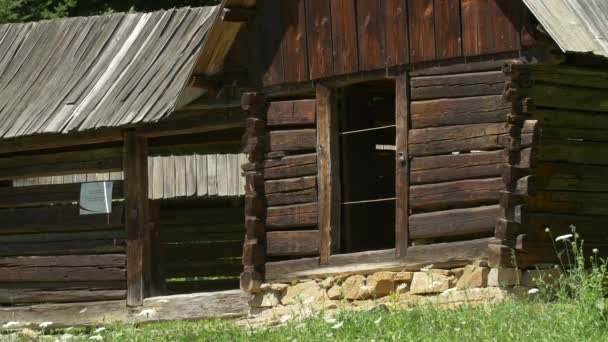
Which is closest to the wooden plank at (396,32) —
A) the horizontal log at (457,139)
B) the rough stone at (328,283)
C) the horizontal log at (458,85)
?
the horizontal log at (458,85)

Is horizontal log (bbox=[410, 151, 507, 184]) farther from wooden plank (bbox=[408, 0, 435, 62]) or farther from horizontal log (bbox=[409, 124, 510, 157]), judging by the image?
wooden plank (bbox=[408, 0, 435, 62])

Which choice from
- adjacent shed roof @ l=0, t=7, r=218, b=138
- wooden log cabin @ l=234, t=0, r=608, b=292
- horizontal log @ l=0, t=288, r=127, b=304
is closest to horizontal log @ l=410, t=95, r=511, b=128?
wooden log cabin @ l=234, t=0, r=608, b=292

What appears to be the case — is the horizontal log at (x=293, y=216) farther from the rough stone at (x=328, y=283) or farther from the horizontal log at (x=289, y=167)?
the rough stone at (x=328, y=283)

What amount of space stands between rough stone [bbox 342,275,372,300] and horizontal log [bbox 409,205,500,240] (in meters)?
0.70

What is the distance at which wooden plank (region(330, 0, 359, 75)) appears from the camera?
13.2 metres

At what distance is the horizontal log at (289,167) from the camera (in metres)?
13.6

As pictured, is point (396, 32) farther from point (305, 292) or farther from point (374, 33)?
point (305, 292)

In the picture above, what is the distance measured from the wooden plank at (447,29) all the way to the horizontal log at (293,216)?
224 centimetres

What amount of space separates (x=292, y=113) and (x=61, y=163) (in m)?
3.50

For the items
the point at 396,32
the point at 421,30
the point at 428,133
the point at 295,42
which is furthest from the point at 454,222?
the point at 295,42

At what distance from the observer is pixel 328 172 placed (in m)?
13.4

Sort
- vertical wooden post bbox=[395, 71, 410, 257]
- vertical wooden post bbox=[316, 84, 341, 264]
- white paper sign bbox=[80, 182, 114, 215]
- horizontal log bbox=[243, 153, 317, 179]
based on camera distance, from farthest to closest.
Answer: white paper sign bbox=[80, 182, 114, 215]
horizontal log bbox=[243, 153, 317, 179]
vertical wooden post bbox=[316, 84, 341, 264]
vertical wooden post bbox=[395, 71, 410, 257]

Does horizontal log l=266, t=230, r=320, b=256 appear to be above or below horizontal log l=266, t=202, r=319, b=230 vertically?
below

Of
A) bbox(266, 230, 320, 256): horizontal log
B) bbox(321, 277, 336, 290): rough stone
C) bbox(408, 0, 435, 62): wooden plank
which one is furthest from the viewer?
bbox(266, 230, 320, 256): horizontal log
